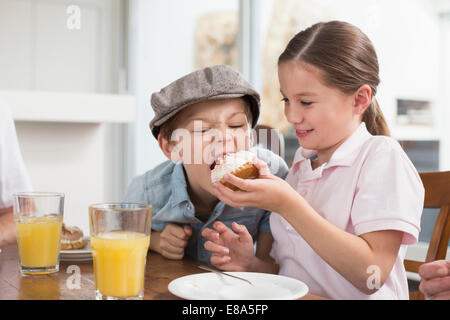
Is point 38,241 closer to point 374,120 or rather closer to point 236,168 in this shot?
point 236,168

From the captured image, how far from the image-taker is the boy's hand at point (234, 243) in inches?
38.7

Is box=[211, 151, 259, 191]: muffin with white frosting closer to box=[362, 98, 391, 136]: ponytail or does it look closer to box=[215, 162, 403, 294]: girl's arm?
box=[215, 162, 403, 294]: girl's arm

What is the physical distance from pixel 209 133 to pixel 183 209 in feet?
0.65

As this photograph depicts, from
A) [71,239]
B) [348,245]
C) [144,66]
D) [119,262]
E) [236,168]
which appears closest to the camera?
[119,262]

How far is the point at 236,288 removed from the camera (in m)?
0.75

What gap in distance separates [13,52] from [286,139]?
2.52 meters

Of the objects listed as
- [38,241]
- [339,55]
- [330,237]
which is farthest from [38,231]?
[339,55]

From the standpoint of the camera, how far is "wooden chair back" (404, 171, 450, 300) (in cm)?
110

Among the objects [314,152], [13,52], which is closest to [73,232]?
[314,152]

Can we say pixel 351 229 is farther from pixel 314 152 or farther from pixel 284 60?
pixel 284 60

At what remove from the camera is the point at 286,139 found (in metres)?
3.17

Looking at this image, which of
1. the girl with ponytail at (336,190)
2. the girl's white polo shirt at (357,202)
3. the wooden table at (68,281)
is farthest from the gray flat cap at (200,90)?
the wooden table at (68,281)

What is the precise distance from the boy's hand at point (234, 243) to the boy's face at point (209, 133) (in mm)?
172

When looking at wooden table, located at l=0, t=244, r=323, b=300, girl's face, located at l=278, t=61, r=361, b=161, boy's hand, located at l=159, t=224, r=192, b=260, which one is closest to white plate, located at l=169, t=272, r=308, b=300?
wooden table, located at l=0, t=244, r=323, b=300
